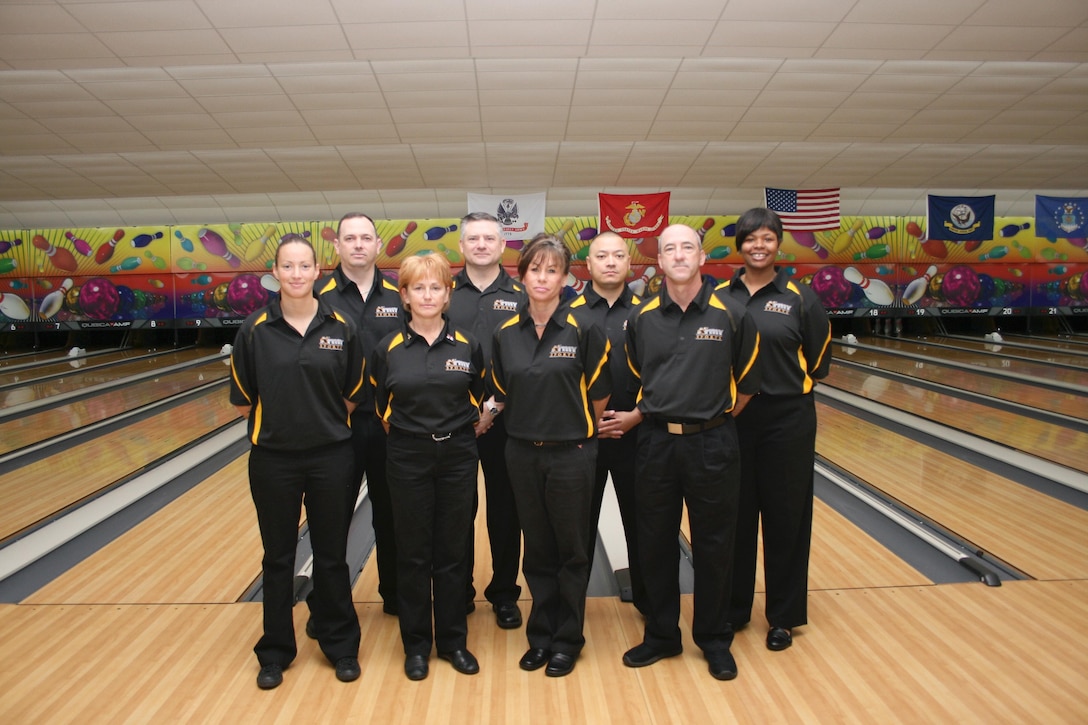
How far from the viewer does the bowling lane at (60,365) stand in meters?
9.91

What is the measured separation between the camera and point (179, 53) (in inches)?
255

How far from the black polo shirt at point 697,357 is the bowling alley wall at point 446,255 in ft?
33.1

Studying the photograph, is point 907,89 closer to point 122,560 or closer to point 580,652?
point 580,652

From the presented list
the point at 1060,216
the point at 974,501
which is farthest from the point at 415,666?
the point at 1060,216

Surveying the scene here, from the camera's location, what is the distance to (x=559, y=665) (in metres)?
2.65

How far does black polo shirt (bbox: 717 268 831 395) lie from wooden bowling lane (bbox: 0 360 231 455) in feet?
19.1

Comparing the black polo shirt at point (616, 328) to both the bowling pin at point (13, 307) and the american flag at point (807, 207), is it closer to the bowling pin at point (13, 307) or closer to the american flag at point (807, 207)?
the american flag at point (807, 207)

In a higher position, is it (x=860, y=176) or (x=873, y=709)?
(x=860, y=176)

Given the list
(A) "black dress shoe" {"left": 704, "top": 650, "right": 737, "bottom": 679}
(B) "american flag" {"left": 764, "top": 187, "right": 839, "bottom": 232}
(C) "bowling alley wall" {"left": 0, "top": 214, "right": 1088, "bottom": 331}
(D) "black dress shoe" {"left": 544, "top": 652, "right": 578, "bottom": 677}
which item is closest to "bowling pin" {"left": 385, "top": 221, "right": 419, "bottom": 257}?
(C) "bowling alley wall" {"left": 0, "top": 214, "right": 1088, "bottom": 331}

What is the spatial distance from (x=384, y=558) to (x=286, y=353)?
100 centimetres

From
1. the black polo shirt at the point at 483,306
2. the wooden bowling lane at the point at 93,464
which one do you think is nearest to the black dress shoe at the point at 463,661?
the black polo shirt at the point at 483,306

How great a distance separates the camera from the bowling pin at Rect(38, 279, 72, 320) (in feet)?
44.0

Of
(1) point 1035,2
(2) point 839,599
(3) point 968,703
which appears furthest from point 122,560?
(1) point 1035,2

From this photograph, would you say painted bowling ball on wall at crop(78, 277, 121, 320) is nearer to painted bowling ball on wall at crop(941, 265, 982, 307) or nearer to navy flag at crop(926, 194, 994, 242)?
navy flag at crop(926, 194, 994, 242)
